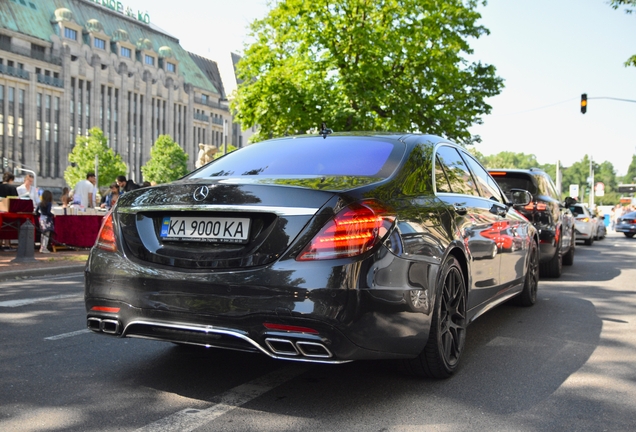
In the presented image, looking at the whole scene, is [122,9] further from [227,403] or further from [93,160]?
[227,403]

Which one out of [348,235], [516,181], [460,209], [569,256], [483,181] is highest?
[516,181]

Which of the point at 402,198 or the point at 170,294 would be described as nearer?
the point at 170,294

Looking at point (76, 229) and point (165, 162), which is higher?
point (165, 162)

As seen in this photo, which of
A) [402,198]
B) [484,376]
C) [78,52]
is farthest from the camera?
[78,52]

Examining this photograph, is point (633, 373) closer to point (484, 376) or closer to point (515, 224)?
point (484, 376)

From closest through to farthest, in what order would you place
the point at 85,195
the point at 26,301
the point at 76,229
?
the point at 26,301 → the point at 76,229 → the point at 85,195

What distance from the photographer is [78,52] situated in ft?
282

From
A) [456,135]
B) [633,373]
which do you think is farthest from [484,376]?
[456,135]

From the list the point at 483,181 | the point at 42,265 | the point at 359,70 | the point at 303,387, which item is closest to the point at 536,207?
the point at 483,181

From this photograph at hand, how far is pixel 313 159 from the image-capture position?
14.6 feet

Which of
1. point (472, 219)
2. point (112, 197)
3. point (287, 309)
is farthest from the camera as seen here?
point (112, 197)

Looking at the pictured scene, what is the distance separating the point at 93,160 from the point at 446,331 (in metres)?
77.0

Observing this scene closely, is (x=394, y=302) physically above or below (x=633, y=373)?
above

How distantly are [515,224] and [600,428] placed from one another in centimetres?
304
